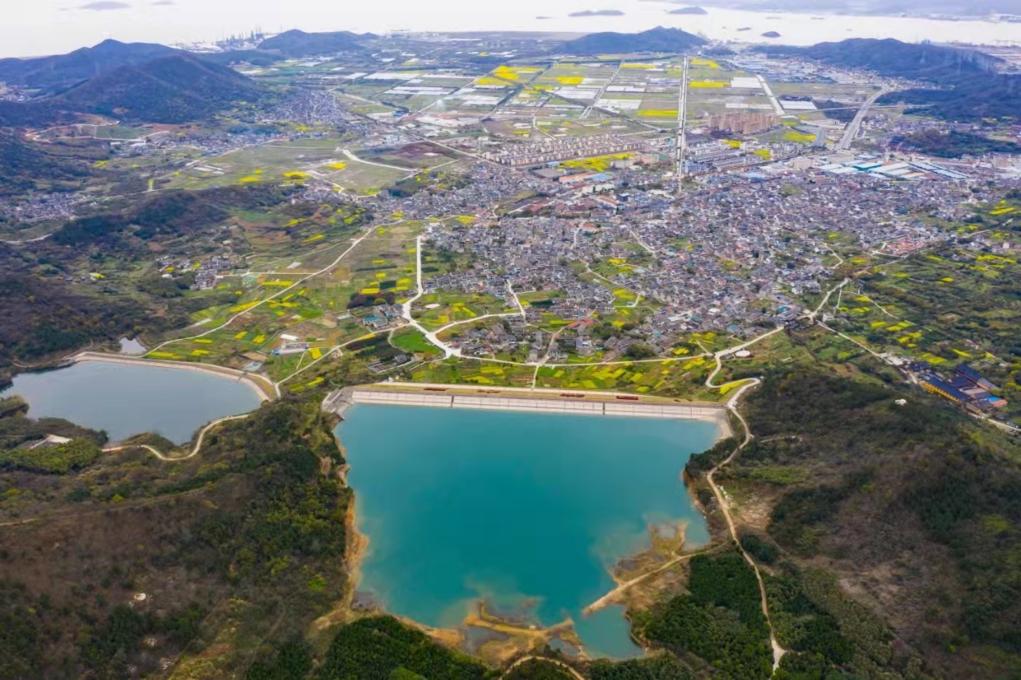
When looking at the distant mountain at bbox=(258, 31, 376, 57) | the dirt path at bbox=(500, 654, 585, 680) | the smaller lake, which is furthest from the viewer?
the distant mountain at bbox=(258, 31, 376, 57)

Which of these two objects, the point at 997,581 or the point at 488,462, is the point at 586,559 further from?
the point at 997,581

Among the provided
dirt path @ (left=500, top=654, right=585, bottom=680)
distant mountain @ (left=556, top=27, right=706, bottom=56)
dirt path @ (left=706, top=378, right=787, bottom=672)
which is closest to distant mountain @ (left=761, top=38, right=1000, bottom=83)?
distant mountain @ (left=556, top=27, right=706, bottom=56)

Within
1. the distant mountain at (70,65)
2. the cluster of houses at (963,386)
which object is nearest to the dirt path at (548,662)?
the cluster of houses at (963,386)

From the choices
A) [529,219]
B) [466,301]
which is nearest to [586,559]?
[466,301]

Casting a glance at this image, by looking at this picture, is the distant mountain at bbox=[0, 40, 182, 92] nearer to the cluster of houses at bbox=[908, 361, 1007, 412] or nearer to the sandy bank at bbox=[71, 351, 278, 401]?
the sandy bank at bbox=[71, 351, 278, 401]

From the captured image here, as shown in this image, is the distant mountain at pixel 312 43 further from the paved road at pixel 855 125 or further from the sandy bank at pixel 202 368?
the sandy bank at pixel 202 368

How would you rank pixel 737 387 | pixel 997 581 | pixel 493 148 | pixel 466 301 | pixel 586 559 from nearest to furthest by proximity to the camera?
pixel 997 581 → pixel 586 559 → pixel 737 387 → pixel 466 301 → pixel 493 148
